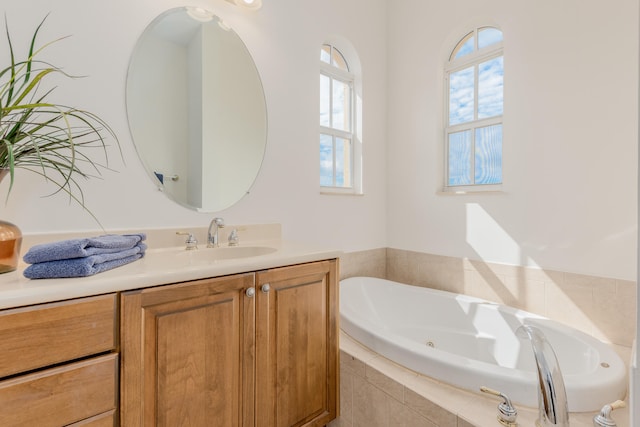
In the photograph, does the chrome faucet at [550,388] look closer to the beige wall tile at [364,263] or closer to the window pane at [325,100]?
the beige wall tile at [364,263]

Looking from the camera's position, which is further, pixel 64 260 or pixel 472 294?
pixel 472 294

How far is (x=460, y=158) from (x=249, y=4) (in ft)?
5.65

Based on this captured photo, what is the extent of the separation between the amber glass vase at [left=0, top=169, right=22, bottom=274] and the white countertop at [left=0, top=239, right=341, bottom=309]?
3cm

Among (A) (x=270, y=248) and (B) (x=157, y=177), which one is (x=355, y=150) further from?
(B) (x=157, y=177)

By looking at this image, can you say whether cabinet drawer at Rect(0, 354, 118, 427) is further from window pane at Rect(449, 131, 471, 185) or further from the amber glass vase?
window pane at Rect(449, 131, 471, 185)

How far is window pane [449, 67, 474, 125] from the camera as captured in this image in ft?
7.25

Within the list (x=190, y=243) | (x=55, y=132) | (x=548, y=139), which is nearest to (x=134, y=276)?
(x=190, y=243)

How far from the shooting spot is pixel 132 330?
85cm

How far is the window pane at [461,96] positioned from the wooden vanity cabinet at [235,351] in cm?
164

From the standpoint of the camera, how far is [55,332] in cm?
74

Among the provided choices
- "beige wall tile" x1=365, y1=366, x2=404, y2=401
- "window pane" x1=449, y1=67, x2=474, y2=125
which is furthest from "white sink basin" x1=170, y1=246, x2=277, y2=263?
"window pane" x1=449, y1=67, x2=474, y2=125

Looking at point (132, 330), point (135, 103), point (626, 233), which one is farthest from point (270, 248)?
point (626, 233)

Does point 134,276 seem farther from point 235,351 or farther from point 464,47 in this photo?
point 464,47

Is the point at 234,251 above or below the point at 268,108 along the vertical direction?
below
